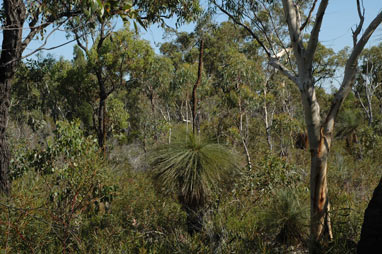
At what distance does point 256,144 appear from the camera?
1547 centimetres

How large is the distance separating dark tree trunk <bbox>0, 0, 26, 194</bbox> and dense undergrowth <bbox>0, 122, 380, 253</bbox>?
0.44 m

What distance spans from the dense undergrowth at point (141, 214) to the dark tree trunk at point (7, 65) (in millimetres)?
440

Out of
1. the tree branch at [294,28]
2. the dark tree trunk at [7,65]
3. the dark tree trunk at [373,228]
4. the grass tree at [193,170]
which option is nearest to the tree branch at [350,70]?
the tree branch at [294,28]

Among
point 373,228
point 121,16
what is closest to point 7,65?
point 121,16

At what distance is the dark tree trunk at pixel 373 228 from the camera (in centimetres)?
339

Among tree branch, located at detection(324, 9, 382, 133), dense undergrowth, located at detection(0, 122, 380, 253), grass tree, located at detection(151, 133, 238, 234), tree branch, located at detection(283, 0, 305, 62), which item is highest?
tree branch, located at detection(283, 0, 305, 62)

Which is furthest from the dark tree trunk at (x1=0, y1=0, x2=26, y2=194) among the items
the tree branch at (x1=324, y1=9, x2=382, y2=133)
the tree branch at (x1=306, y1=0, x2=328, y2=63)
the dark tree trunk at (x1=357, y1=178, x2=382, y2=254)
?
the dark tree trunk at (x1=357, y1=178, x2=382, y2=254)

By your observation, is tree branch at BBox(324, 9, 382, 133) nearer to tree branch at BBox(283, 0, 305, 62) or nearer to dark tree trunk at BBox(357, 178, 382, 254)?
tree branch at BBox(283, 0, 305, 62)

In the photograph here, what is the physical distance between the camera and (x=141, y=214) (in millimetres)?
6711

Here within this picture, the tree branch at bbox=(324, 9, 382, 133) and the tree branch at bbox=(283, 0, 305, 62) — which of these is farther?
the tree branch at bbox=(283, 0, 305, 62)

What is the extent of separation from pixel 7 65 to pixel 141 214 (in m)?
3.38

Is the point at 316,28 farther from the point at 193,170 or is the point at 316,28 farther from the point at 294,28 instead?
the point at 193,170

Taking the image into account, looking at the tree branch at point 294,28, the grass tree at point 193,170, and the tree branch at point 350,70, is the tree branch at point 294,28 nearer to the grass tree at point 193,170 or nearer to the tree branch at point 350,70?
the tree branch at point 350,70

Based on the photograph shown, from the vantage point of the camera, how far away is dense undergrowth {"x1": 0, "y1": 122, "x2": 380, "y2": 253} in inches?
187
